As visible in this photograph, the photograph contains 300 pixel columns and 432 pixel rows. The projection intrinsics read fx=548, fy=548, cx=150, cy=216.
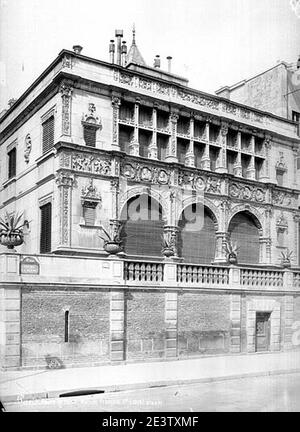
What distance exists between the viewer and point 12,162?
1041 inches

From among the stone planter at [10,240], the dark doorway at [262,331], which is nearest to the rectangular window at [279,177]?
the dark doorway at [262,331]

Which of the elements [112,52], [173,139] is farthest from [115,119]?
[112,52]

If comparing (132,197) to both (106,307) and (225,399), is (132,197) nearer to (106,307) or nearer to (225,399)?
(106,307)

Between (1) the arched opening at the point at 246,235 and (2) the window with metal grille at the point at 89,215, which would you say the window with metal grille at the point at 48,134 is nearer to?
(2) the window with metal grille at the point at 89,215

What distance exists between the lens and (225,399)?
42.5 feet

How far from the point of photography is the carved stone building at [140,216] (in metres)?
17.1

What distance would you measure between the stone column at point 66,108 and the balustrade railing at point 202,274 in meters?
7.06

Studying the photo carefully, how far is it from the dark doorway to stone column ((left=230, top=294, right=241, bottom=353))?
110cm

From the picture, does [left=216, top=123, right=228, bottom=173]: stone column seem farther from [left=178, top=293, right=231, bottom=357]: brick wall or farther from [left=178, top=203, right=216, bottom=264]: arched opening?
[left=178, top=293, right=231, bottom=357]: brick wall

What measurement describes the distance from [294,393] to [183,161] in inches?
558

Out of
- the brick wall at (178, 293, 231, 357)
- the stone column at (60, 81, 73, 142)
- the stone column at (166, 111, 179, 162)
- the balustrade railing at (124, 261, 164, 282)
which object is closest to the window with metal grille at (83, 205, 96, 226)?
the stone column at (60, 81, 73, 142)

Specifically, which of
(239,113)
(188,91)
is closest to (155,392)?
(188,91)

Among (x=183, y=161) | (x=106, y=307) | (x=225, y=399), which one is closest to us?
(x=225, y=399)
